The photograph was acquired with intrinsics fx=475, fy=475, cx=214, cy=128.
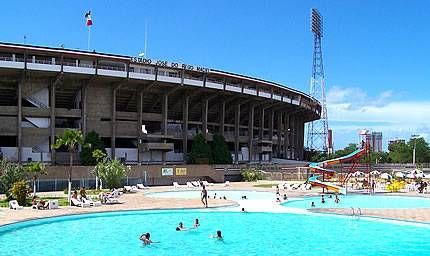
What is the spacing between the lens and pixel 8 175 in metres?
30.8

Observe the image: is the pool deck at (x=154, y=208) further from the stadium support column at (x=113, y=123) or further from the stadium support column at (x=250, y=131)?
the stadium support column at (x=250, y=131)

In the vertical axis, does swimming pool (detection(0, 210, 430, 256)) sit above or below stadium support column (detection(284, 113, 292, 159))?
A: below

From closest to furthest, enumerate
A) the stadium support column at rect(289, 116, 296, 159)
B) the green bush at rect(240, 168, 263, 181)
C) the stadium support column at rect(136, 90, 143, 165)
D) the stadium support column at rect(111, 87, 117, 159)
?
the green bush at rect(240, 168, 263, 181) → the stadium support column at rect(111, 87, 117, 159) → the stadium support column at rect(136, 90, 143, 165) → the stadium support column at rect(289, 116, 296, 159)

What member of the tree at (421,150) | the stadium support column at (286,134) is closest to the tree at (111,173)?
the stadium support column at (286,134)

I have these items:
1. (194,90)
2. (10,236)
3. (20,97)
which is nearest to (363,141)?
(194,90)

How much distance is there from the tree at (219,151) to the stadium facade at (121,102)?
1.87 meters

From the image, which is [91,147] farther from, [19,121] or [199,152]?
[199,152]

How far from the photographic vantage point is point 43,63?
1909 inches

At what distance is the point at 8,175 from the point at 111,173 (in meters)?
9.30

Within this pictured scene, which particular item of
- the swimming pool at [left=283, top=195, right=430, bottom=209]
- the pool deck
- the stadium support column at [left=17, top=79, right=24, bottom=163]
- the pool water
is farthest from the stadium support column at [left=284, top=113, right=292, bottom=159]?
the pool deck

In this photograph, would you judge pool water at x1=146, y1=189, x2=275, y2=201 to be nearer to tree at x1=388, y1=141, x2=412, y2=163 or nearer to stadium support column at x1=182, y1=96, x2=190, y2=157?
stadium support column at x1=182, y1=96, x2=190, y2=157

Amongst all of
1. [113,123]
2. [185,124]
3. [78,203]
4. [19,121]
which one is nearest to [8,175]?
[78,203]

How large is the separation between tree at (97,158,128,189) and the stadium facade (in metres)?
15.0

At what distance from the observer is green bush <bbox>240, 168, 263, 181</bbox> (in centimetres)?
5300
